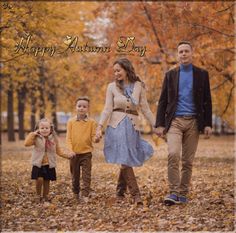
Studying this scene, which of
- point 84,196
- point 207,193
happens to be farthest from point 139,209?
point 207,193

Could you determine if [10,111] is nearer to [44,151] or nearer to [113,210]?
[44,151]

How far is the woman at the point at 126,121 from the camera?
727cm

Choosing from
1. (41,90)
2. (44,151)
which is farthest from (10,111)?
(44,151)

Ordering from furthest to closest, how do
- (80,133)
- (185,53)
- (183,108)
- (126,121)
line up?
1. (80,133)
2. (126,121)
3. (183,108)
4. (185,53)

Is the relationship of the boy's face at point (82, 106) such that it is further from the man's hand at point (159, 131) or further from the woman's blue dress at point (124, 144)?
the man's hand at point (159, 131)

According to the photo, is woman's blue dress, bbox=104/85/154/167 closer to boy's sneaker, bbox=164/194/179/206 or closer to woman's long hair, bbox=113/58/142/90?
woman's long hair, bbox=113/58/142/90

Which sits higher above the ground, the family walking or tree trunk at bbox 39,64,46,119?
tree trunk at bbox 39,64,46,119

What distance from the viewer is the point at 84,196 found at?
7.82 metres

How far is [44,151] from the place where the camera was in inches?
301

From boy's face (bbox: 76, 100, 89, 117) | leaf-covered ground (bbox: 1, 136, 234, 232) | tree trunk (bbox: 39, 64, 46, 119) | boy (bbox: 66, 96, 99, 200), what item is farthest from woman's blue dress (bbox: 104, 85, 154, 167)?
tree trunk (bbox: 39, 64, 46, 119)

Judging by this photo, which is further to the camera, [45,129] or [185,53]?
[45,129]

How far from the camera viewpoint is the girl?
7617 mm

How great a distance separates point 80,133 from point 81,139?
99 mm

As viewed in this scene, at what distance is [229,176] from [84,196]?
473 centimetres
